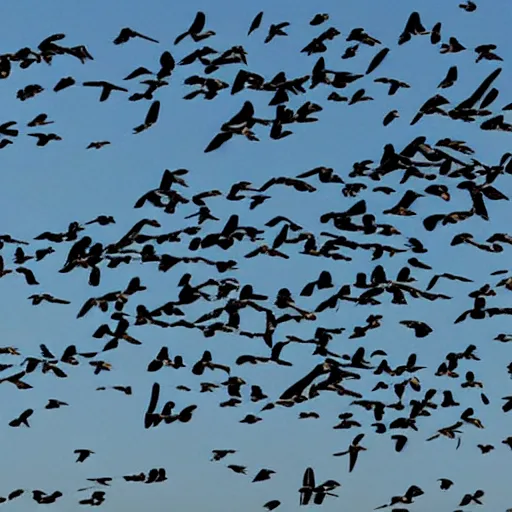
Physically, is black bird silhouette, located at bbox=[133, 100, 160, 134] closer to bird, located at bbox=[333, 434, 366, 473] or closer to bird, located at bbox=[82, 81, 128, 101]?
bird, located at bbox=[82, 81, 128, 101]

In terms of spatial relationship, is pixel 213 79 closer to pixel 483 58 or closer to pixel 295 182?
pixel 295 182

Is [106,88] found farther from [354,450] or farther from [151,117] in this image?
[354,450]

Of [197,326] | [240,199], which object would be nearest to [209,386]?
[197,326]

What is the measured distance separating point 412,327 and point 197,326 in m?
6.64

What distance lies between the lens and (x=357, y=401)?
56844mm

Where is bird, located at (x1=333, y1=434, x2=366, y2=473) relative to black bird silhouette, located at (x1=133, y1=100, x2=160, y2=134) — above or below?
below

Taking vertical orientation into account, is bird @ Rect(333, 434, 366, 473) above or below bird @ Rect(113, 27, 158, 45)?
A: below

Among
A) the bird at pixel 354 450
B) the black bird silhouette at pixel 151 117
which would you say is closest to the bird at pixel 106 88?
the black bird silhouette at pixel 151 117

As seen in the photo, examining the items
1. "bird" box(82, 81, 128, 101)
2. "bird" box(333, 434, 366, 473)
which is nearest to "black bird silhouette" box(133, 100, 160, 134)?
"bird" box(82, 81, 128, 101)

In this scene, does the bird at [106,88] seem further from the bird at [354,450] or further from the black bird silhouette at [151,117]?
the bird at [354,450]

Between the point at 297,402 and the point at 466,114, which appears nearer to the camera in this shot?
the point at 466,114

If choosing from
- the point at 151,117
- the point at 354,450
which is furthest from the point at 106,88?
the point at 354,450

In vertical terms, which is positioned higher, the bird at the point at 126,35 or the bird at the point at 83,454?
the bird at the point at 126,35

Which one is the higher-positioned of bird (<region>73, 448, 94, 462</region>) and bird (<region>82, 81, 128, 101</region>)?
bird (<region>82, 81, 128, 101</region>)
